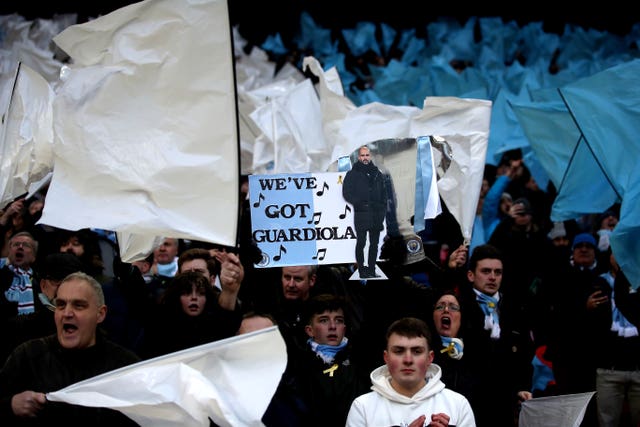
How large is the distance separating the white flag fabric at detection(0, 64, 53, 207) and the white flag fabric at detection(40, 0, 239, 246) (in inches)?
21.6

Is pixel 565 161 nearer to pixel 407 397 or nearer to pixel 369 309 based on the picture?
pixel 369 309

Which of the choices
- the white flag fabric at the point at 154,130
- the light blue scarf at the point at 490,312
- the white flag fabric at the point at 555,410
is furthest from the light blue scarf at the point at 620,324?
the white flag fabric at the point at 154,130

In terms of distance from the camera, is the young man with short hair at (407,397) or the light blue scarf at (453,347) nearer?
the young man with short hair at (407,397)

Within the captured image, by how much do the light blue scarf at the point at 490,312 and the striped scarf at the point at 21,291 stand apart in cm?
288

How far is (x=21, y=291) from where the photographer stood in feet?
23.9

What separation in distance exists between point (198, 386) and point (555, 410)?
7.38ft

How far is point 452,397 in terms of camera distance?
519 centimetres

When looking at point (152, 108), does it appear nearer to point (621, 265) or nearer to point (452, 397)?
point (452, 397)

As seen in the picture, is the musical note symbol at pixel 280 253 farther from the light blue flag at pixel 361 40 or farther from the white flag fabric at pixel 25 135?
the light blue flag at pixel 361 40

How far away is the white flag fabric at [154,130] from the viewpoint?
536 centimetres

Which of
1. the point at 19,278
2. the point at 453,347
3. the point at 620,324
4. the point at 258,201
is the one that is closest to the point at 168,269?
the point at 19,278

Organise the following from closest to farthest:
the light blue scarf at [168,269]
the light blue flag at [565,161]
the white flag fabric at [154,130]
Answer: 1. the white flag fabric at [154,130]
2. the light blue scarf at [168,269]
3. the light blue flag at [565,161]

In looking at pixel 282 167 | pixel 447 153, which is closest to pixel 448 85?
pixel 282 167

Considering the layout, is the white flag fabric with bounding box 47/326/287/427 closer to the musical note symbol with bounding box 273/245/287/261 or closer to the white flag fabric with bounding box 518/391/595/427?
the musical note symbol with bounding box 273/245/287/261
